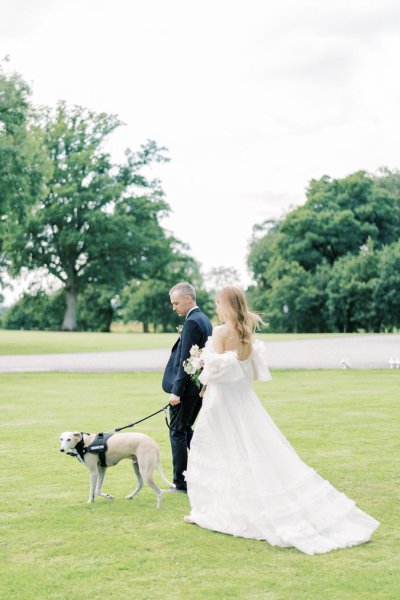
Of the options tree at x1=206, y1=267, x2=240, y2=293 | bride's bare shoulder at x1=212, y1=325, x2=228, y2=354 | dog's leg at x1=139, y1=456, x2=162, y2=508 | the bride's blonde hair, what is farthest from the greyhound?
tree at x1=206, y1=267, x2=240, y2=293

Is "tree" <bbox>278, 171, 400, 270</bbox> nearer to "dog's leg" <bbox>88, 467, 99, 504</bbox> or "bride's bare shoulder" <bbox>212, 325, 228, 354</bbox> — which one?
"dog's leg" <bbox>88, 467, 99, 504</bbox>

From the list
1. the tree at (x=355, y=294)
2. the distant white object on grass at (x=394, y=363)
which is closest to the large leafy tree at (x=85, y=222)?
the tree at (x=355, y=294)

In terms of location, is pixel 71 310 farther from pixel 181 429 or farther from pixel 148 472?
pixel 148 472

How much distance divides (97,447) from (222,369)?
1.43 meters

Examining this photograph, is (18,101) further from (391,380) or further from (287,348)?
(391,380)

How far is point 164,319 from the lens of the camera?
76.1 metres

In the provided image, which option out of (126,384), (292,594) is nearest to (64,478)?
(292,594)

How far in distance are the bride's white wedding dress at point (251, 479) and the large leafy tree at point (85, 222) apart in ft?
181

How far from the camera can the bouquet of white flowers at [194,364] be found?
6.64 metres

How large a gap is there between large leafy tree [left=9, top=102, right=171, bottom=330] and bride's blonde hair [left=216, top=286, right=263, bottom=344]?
55.0 m

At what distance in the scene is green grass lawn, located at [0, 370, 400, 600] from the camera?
4.83 m

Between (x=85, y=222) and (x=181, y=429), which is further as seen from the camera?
(x=85, y=222)

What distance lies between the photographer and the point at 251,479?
20.2 feet

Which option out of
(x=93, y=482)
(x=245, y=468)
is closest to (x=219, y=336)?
(x=245, y=468)
